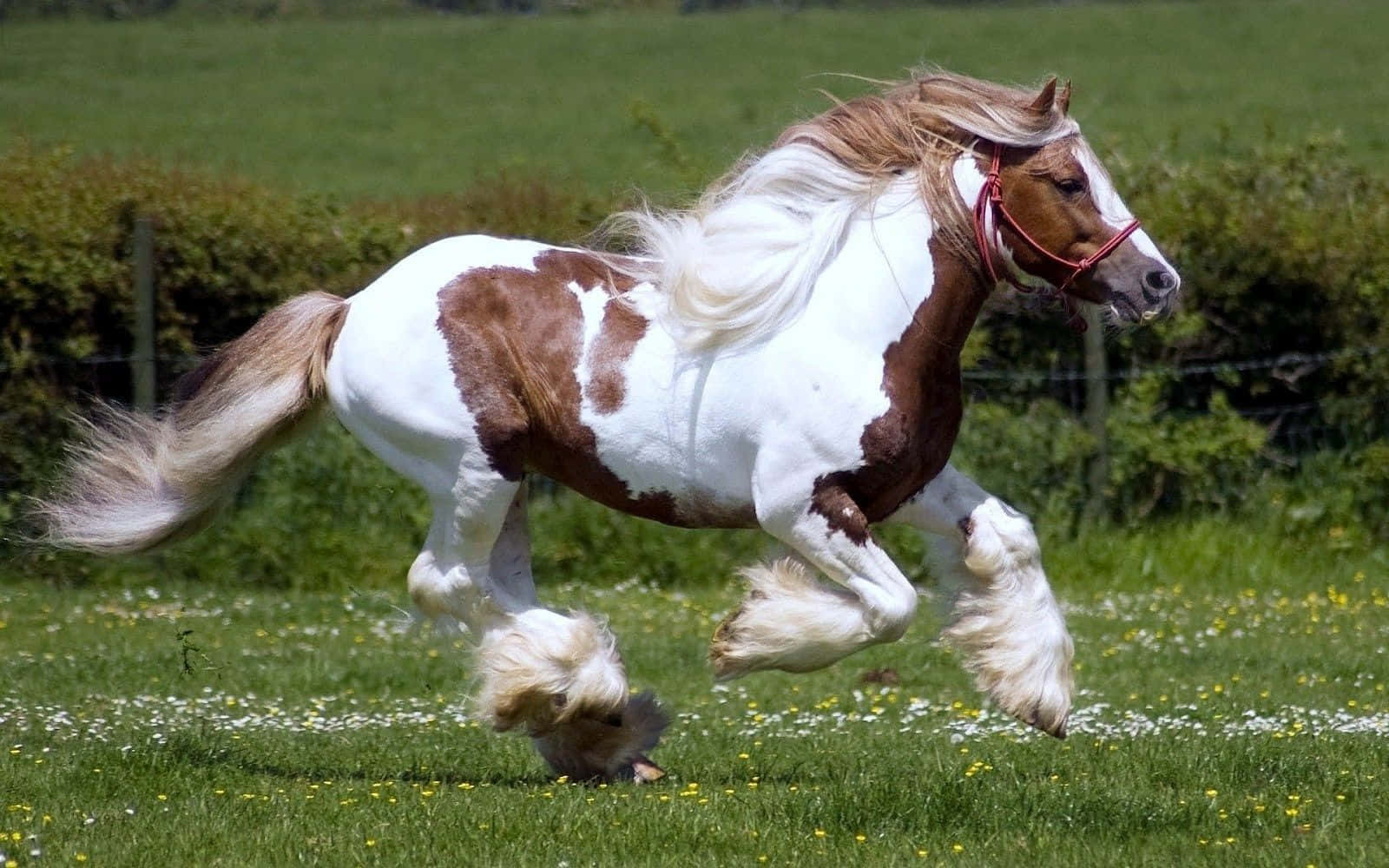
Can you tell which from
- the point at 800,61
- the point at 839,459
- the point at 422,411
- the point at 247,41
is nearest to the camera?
the point at 839,459

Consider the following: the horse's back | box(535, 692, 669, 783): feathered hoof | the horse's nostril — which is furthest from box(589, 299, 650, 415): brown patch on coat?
the horse's nostril

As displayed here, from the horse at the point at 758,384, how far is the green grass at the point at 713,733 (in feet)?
1.30

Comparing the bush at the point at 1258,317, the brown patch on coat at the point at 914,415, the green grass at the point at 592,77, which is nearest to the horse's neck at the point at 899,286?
the brown patch on coat at the point at 914,415

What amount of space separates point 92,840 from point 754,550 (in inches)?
266

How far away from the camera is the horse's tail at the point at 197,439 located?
5789 millimetres

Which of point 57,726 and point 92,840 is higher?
point 92,840

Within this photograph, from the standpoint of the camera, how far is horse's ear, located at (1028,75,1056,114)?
524cm

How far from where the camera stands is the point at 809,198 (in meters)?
5.50

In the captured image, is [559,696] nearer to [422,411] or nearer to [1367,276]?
[422,411]

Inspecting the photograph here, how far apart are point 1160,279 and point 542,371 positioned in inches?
72.6

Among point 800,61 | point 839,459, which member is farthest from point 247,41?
point 839,459

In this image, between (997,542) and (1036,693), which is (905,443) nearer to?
(997,542)

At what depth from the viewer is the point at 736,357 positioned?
531 centimetres

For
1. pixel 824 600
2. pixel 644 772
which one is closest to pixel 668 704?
pixel 644 772
